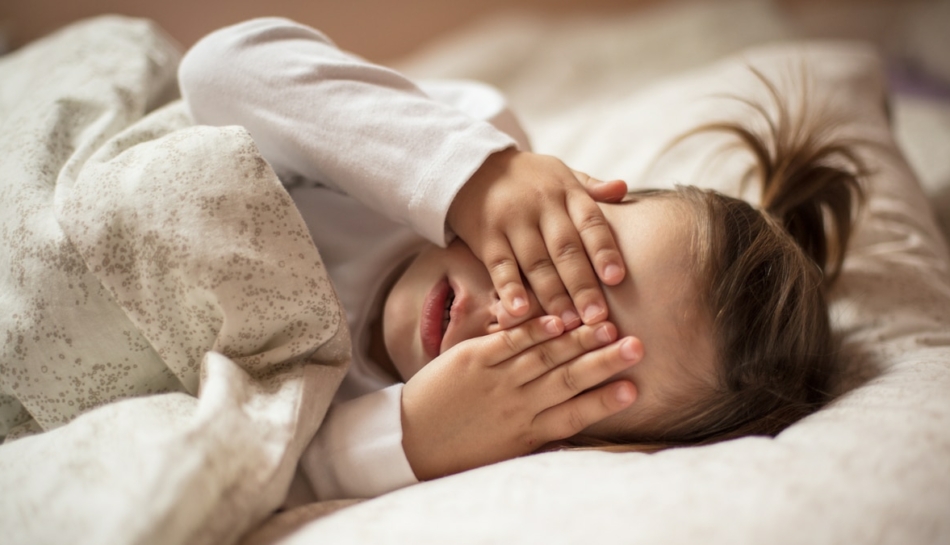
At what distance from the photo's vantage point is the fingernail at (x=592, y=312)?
65 centimetres

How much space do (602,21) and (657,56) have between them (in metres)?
0.39

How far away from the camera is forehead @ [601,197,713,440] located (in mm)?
654

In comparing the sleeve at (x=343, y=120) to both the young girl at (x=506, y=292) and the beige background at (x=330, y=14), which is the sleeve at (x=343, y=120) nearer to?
the young girl at (x=506, y=292)

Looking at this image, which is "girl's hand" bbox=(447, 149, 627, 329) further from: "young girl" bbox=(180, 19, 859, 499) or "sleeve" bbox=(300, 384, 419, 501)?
"sleeve" bbox=(300, 384, 419, 501)

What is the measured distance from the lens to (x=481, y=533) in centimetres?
49

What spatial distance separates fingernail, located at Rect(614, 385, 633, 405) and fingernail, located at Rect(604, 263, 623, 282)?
0.35 ft

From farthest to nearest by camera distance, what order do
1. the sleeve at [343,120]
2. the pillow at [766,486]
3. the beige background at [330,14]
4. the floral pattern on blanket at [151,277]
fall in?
the beige background at [330,14] < the sleeve at [343,120] < the floral pattern on blanket at [151,277] < the pillow at [766,486]

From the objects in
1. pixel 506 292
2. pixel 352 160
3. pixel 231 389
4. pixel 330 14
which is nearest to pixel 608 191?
pixel 506 292

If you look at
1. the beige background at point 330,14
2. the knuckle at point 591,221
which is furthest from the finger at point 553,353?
the beige background at point 330,14

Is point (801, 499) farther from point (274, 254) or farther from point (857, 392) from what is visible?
point (274, 254)

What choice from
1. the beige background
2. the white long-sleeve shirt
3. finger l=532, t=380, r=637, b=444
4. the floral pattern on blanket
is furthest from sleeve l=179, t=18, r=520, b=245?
the beige background

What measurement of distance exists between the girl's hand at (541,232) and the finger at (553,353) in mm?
13

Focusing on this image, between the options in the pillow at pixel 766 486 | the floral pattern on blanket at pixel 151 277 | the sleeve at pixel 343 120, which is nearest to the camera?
the pillow at pixel 766 486

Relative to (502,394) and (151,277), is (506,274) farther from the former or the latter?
(151,277)
